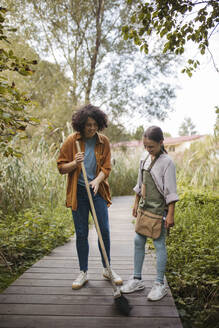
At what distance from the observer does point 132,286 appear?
8.62 ft

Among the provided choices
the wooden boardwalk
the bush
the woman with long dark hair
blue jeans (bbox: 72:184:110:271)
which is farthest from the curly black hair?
the bush

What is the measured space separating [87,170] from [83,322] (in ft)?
4.16

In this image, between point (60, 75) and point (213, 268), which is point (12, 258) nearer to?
point (213, 268)

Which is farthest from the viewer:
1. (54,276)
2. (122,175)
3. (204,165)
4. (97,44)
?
(97,44)

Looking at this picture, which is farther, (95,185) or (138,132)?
(138,132)

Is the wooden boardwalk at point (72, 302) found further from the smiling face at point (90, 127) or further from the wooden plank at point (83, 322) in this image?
the smiling face at point (90, 127)

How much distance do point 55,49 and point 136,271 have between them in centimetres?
1169

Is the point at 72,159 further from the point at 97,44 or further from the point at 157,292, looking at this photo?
the point at 97,44

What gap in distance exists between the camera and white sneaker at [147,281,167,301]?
96.2 inches

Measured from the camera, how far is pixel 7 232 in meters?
3.88

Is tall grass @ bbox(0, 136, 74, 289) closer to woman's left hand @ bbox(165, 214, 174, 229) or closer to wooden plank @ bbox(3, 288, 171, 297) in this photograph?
wooden plank @ bbox(3, 288, 171, 297)

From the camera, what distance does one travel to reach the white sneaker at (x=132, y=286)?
260cm

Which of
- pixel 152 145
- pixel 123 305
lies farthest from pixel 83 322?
pixel 152 145

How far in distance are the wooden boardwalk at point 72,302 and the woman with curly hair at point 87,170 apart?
21cm
